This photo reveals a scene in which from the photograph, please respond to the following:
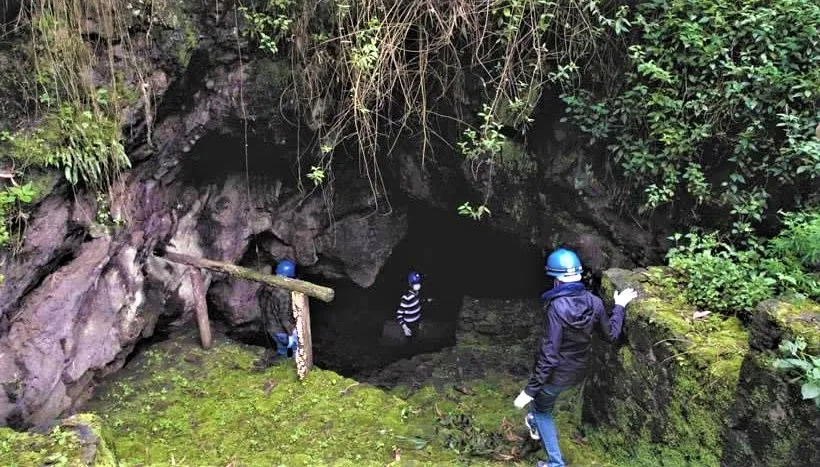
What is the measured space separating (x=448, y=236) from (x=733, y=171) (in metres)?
5.27

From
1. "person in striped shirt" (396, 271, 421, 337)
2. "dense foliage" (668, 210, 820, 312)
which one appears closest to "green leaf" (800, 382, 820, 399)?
"dense foliage" (668, 210, 820, 312)

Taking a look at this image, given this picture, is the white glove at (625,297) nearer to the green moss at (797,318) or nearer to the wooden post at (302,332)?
the green moss at (797,318)

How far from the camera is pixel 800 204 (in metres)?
4.95

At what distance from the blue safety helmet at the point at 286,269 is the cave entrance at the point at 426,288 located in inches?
51.5

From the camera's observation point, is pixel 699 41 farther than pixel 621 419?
Yes

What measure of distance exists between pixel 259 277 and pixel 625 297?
4.20m

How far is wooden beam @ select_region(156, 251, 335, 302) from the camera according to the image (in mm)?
Result: 6285

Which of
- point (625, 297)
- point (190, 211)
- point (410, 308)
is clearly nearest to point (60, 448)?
point (190, 211)

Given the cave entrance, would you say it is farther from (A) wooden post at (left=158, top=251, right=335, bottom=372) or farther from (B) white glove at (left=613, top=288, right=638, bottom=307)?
(B) white glove at (left=613, top=288, right=638, bottom=307)

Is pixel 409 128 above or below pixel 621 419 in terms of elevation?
above

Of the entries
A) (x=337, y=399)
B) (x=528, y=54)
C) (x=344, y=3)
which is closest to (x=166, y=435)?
(x=337, y=399)

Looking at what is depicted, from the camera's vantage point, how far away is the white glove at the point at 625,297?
186 inches

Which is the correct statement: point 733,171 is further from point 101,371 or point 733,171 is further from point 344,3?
point 101,371

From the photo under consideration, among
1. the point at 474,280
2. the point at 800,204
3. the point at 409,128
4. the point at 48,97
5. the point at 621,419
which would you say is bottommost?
the point at 474,280
